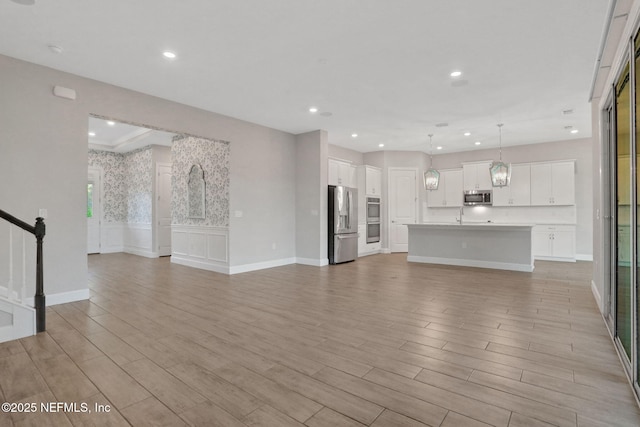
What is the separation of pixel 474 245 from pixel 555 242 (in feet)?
8.47

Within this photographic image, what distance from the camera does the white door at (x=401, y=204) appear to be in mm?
9312

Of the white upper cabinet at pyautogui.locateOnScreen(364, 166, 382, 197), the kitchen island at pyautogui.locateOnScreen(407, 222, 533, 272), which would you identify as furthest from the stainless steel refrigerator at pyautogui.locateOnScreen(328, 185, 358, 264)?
the kitchen island at pyautogui.locateOnScreen(407, 222, 533, 272)

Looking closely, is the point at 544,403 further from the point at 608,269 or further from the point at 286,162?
the point at 286,162

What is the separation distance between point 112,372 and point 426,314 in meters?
2.98

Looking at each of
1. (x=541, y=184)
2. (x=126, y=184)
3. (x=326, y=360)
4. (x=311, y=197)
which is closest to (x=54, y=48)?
(x=326, y=360)

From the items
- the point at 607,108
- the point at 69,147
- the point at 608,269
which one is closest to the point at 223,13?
the point at 69,147

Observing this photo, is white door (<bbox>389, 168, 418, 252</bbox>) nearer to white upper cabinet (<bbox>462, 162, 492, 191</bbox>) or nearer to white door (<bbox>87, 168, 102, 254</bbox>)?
white upper cabinet (<bbox>462, 162, 492, 191</bbox>)

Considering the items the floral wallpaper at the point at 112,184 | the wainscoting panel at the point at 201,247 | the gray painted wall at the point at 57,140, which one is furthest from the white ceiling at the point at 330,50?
the floral wallpaper at the point at 112,184

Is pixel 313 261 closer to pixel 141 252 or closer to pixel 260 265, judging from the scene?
pixel 260 265

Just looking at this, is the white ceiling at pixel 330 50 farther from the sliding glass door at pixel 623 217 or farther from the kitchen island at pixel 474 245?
the kitchen island at pixel 474 245

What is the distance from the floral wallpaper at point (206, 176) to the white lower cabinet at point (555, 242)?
295 inches

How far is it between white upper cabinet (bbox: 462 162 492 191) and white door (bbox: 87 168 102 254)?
10.5 metres

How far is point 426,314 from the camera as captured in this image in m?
3.57

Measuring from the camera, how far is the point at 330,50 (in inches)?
140
